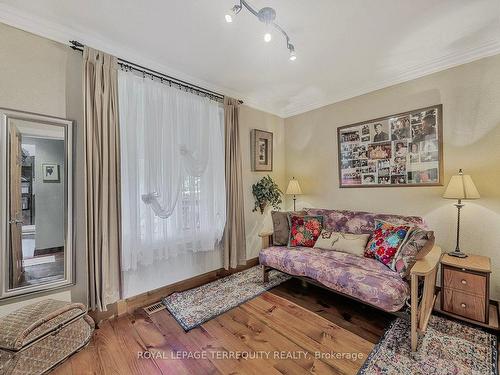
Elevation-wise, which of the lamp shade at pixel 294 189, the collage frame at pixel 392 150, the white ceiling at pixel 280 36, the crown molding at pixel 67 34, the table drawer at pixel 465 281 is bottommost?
the table drawer at pixel 465 281

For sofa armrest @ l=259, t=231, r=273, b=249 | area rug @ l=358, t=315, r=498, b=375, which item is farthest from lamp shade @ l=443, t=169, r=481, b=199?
sofa armrest @ l=259, t=231, r=273, b=249

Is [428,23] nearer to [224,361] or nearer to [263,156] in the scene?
[263,156]

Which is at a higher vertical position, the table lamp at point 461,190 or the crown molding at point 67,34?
the crown molding at point 67,34

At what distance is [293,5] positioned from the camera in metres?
1.64

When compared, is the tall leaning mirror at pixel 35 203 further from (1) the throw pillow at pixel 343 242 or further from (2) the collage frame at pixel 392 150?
(2) the collage frame at pixel 392 150

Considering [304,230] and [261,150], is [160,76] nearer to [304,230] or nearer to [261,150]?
[261,150]

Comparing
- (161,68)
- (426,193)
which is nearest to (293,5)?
(161,68)

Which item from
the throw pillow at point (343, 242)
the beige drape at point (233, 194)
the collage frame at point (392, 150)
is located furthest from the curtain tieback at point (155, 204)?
the collage frame at point (392, 150)

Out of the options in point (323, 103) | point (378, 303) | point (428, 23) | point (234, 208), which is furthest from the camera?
point (323, 103)

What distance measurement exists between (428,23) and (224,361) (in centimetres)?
312

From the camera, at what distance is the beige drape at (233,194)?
A: 2887mm

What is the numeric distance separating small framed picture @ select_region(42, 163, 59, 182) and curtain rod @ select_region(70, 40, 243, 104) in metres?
1.03

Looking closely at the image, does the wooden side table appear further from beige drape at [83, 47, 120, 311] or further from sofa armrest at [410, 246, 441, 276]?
beige drape at [83, 47, 120, 311]

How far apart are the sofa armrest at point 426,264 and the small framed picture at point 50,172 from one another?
284 centimetres
